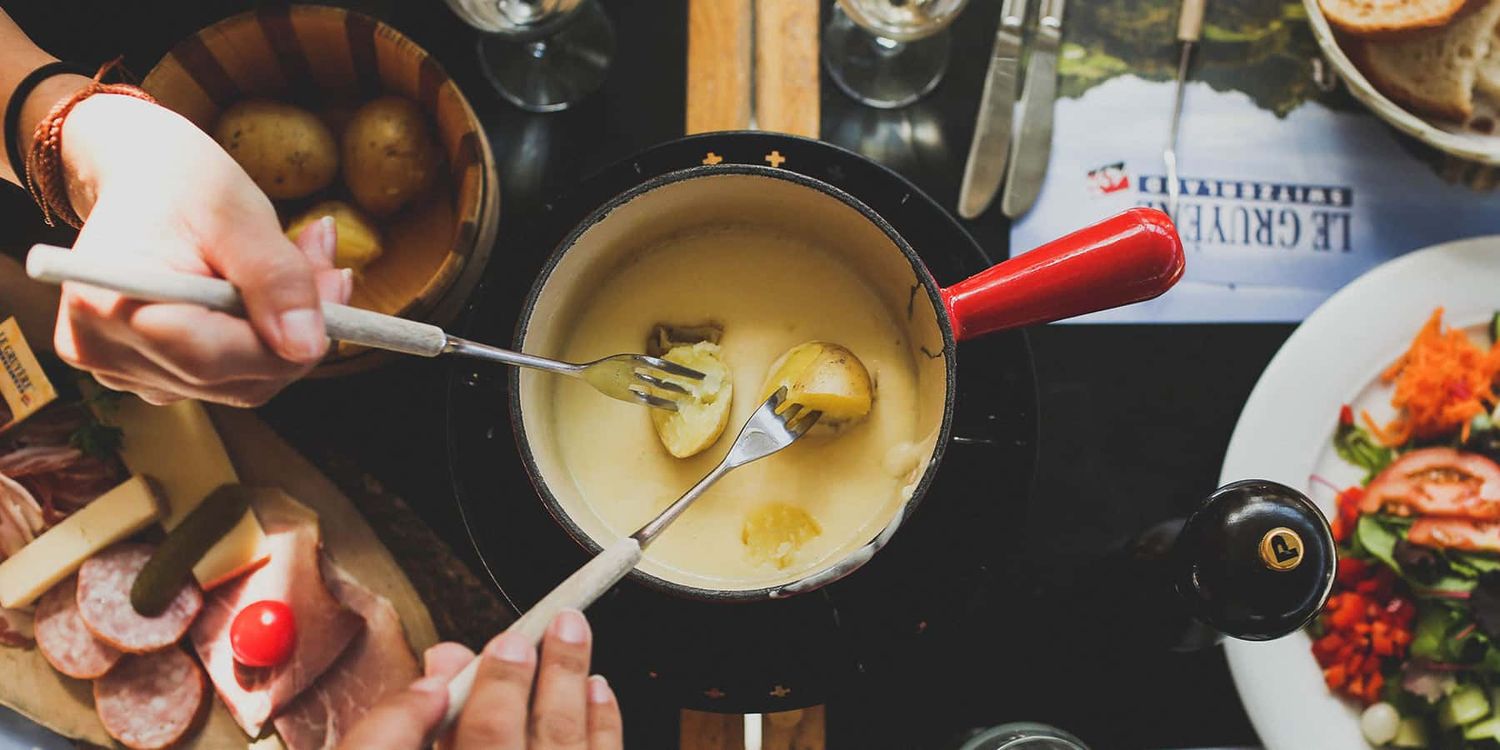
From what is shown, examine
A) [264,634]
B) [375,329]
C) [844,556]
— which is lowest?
[264,634]

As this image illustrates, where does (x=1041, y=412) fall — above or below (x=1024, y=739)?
above

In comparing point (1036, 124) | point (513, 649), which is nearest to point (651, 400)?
point (513, 649)

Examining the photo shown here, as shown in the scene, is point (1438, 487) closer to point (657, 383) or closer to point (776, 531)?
point (776, 531)

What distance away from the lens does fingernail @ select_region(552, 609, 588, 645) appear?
67 cm

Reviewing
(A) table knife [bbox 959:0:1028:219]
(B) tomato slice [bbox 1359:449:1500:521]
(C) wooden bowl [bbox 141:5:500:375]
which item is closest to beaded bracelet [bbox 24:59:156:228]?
(C) wooden bowl [bbox 141:5:500:375]

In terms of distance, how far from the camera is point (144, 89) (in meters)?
0.97

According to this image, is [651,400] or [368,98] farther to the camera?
[368,98]

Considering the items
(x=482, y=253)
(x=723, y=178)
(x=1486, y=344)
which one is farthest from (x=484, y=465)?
(x=1486, y=344)

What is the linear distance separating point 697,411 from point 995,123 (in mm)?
546

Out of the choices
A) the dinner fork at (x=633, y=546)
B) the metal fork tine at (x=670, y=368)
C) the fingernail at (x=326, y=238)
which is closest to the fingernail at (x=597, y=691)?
the dinner fork at (x=633, y=546)

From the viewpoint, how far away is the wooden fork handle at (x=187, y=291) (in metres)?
0.51

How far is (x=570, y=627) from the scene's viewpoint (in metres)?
0.67

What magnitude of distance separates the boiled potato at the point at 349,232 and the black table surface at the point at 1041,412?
0.14 m

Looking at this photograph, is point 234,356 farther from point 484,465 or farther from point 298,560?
point 298,560
